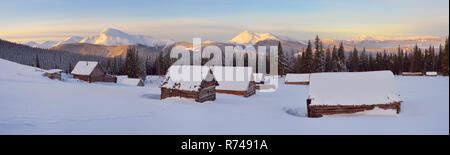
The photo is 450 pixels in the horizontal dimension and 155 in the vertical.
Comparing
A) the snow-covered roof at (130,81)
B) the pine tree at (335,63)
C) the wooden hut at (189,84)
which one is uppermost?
the pine tree at (335,63)

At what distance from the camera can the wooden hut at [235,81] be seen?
119 feet

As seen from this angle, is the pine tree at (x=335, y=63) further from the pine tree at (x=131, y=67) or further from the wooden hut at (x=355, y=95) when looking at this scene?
the wooden hut at (x=355, y=95)

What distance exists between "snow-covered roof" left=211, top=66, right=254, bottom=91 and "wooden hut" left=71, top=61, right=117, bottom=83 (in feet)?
105

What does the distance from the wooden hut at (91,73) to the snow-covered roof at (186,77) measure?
118ft

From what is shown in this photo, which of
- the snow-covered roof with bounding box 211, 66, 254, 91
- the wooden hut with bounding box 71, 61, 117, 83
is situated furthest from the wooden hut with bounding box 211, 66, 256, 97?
the wooden hut with bounding box 71, 61, 117, 83

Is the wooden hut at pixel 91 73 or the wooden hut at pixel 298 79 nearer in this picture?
the wooden hut at pixel 91 73

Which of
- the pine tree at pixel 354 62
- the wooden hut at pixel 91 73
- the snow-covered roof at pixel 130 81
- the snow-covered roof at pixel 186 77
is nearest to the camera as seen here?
the snow-covered roof at pixel 186 77

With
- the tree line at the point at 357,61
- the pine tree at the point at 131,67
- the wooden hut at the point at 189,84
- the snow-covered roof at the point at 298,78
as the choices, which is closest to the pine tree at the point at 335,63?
the tree line at the point at 357,61

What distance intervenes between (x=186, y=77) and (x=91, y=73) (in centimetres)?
3831

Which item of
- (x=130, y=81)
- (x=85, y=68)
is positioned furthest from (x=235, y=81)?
(x=85, y=68)

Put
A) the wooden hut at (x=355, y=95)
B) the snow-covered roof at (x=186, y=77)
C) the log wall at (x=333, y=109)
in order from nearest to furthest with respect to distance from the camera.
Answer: the wooden hut at (x=355, y=95)
the log wall at (x=333, y=109)
the snow-covered roof at (x=186, y=77)

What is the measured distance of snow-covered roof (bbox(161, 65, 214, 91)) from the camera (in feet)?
84.6

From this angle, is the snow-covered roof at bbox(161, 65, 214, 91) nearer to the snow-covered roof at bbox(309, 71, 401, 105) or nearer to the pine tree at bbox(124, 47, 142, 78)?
the snow-covered roof at bbox(309, 71, 401, 105)

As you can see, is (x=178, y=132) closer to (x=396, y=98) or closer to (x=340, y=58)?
(x=396, y=98)
